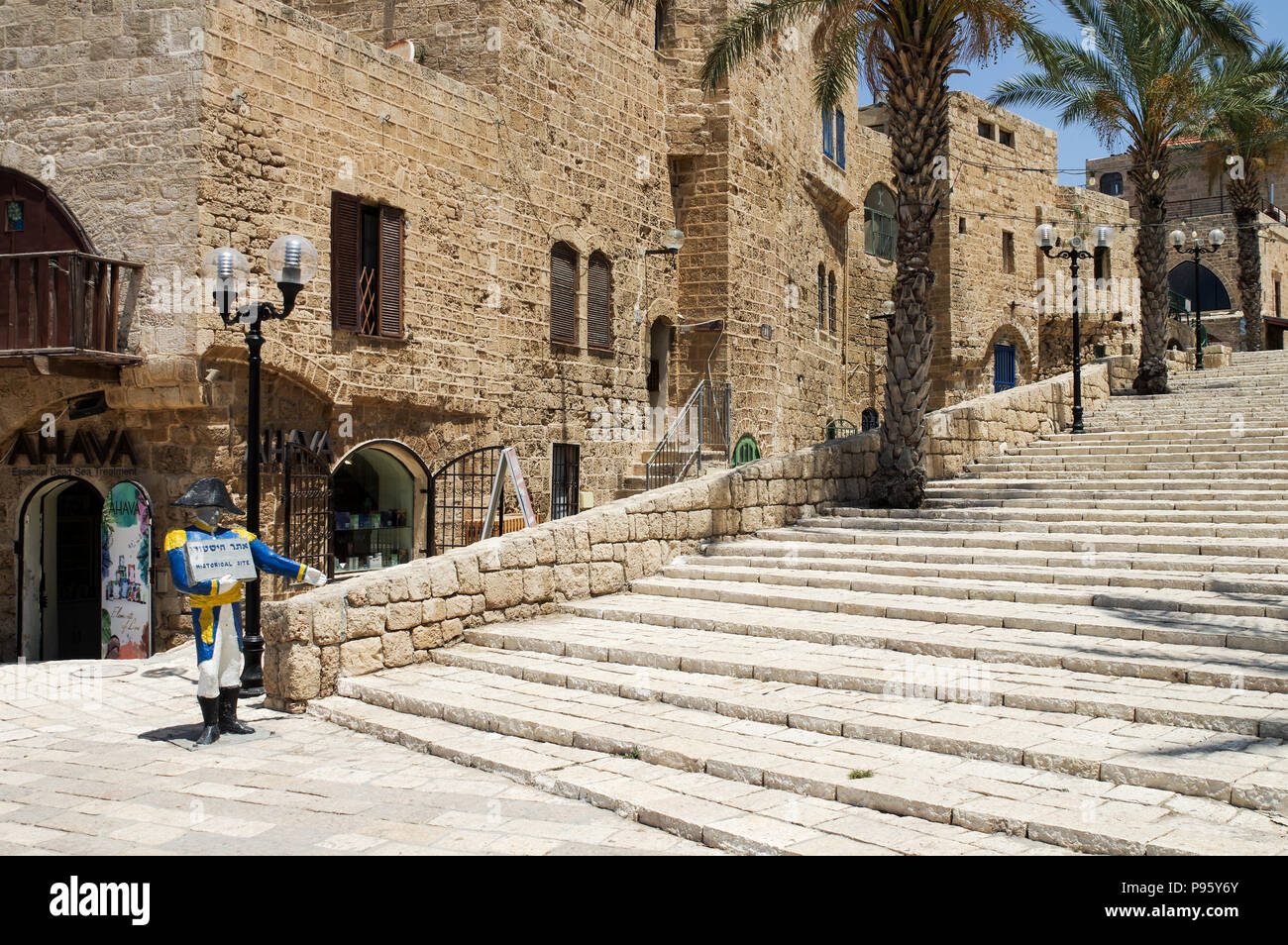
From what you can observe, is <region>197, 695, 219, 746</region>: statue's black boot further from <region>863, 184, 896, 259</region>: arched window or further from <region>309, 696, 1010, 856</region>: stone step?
<region>863, 184, 896, 259</region>: arched window

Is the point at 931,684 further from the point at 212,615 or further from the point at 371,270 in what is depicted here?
the point at 371,270

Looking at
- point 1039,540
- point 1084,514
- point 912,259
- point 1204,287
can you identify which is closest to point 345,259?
point 912,259

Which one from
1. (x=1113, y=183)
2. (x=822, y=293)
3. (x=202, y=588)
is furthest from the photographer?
(x=1113, y=183)

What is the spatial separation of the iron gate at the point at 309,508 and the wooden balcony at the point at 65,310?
2040 millimetres

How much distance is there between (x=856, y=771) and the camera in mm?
5484

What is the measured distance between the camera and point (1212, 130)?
84.4 ft

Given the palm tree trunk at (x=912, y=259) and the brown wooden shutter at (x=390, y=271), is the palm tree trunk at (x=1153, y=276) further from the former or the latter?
the brown wooden shutter at (x=390, y=271)

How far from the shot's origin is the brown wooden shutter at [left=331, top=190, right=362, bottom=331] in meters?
12.6

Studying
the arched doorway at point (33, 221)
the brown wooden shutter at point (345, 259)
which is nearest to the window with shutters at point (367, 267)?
the brown wooden shutter at point (345, 259)

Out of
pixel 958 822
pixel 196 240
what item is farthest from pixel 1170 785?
pixel 196 240

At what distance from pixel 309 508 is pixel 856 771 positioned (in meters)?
8.43

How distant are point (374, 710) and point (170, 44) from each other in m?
7.59

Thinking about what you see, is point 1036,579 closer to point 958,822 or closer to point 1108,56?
point 958,822

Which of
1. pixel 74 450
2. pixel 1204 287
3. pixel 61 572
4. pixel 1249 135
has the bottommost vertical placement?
pixel 61 572
